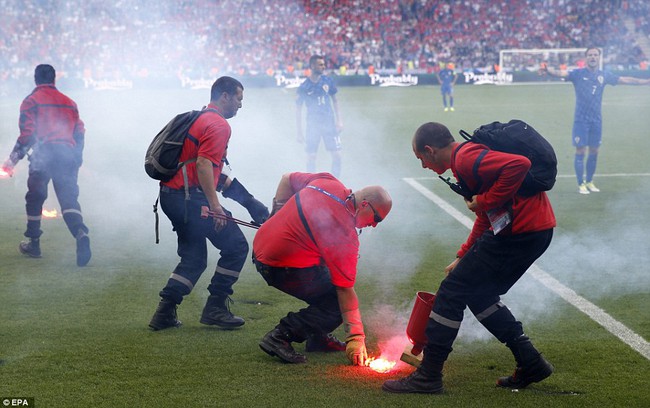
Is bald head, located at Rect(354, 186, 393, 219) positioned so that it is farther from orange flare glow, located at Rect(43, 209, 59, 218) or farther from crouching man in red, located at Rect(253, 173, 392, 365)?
orange flare glow, located at Rect(43, 209, 59, 218)

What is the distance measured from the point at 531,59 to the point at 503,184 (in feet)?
131

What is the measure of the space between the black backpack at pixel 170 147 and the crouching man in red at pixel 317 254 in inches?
34.0

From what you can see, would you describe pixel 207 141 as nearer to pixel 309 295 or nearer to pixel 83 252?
pixel 309 295

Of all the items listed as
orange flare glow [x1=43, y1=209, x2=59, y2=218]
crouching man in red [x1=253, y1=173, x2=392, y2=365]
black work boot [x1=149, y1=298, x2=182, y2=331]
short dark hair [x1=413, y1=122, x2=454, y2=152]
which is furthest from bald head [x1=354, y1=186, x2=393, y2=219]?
orange flare glow [x1=43, y1=209, x2=59, y2=218]

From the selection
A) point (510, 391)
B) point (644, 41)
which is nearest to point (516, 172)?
point (510, 391)

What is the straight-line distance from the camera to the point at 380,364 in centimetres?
547

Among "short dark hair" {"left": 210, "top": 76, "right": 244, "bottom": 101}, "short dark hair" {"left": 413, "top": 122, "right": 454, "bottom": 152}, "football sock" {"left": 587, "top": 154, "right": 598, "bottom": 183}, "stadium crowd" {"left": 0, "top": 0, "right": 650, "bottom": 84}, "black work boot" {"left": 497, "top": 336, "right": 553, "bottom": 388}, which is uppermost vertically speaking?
"stadium crowd" {"left": 0, "top": 0, "right": 650, "bottom": 84}

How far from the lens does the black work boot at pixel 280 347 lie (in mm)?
5402

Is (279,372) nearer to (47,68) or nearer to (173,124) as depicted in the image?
(173,124)

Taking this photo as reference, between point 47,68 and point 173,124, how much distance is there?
10.4 feet

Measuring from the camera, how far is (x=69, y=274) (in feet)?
26.2

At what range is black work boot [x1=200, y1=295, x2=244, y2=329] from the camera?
6207 mm

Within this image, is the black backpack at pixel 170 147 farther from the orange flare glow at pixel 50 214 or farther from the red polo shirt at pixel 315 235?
the orange flare glow at pixel 50 214

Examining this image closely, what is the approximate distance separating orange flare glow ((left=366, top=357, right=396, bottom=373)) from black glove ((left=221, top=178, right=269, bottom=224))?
1.41 metres
